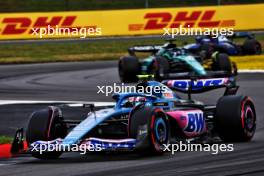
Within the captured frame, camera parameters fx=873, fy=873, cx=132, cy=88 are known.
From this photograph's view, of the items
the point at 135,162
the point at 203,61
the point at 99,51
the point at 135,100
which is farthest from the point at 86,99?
the point at 99,51

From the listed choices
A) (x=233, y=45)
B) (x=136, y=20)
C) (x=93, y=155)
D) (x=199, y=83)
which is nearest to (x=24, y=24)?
(x=136, y=20)

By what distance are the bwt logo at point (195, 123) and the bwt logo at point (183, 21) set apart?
24401 mm

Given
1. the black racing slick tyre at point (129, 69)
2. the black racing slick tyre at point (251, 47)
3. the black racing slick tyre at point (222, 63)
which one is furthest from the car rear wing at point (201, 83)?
the black racing slick tyre at point (251, 47)

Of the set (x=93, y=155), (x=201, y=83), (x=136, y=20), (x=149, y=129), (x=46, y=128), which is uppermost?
(x=136, y=20)

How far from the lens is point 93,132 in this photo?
37.5ft

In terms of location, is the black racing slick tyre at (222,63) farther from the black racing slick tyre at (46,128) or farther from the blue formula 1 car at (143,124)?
the black racing slick tyre at (46,128)

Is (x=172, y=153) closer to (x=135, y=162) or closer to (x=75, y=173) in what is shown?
(x=135, y=162)

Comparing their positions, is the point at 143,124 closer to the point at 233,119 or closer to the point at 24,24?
the point at 233,119

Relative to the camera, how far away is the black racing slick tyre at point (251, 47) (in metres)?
31.8

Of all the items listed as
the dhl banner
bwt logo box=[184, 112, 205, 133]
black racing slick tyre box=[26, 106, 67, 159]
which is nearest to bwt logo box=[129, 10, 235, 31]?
the dhl banner

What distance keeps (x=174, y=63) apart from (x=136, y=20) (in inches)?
540

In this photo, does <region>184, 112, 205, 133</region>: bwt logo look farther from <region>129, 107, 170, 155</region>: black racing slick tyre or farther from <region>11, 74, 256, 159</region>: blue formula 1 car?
<region>129, 107, 170, 155</region>: black racing slick tyre

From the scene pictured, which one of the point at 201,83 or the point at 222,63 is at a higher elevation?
the point at 222,63

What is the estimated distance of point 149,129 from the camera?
36.3ft
